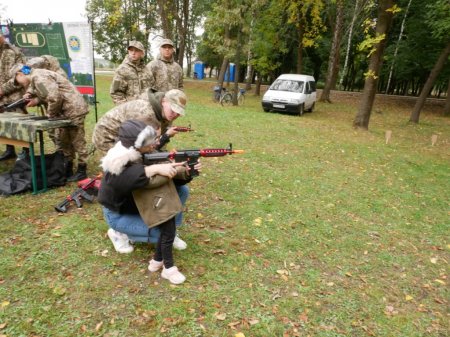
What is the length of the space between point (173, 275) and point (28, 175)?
297cm

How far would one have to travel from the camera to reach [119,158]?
2543 mm

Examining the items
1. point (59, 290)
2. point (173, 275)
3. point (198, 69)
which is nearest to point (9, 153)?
point (59, 290)

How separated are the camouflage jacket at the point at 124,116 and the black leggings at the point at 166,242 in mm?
1107

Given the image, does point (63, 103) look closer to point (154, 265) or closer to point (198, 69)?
point (154, 265)

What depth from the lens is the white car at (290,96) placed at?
47.0 ft

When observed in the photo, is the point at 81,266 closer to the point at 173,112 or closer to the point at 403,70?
the point at 173,112

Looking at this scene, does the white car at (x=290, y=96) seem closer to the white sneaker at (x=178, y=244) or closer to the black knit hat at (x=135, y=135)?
the white sneaker at (x=178, y=244)

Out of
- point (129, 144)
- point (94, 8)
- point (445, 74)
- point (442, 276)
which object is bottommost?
point (442, 276)

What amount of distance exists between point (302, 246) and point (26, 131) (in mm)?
3792

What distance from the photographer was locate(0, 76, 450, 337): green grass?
8.81ft

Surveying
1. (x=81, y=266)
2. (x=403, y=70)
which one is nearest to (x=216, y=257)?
(x=81, y=266)

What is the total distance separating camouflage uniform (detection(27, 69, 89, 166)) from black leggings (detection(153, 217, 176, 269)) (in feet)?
8.87

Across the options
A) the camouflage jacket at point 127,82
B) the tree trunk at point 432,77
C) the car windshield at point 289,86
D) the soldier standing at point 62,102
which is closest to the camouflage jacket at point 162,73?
the camouflage jacket at point 127,82

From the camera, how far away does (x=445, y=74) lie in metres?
22.2
